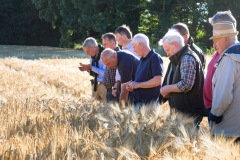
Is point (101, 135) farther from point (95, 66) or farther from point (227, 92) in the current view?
point (95, 66)

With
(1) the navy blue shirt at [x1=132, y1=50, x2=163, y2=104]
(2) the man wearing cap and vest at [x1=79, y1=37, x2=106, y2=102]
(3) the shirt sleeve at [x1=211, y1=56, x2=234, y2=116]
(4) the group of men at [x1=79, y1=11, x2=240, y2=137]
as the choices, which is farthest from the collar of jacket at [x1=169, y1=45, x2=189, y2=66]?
(2) the man wearing cap and vest at [x1=79, y1=37, x2=106, y2=102]

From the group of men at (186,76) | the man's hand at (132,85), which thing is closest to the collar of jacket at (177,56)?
the group of men at (186,76)

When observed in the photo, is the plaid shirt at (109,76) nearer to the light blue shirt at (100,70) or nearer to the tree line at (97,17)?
the light blue shirt at (100,70)

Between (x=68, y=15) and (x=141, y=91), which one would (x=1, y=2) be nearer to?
(x=68, y=15)

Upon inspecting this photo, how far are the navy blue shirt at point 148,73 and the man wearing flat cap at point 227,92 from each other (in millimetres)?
1286

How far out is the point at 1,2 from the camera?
43.6 metres

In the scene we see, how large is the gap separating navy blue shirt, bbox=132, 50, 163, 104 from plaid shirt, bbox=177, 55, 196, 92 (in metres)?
0.63

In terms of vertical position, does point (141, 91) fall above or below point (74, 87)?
above

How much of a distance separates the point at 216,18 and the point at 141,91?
4.94 feet

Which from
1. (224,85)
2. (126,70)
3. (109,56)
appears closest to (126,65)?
(126,70)

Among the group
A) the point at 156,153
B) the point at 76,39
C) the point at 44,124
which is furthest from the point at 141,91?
the point at 76,39

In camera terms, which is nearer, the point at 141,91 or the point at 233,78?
the point at 233,78

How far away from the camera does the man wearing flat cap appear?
3.22 m

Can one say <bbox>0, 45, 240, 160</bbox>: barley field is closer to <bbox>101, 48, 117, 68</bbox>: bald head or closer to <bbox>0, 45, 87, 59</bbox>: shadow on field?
<bbox>101, 48, 117, 68</bbox>: bald head
